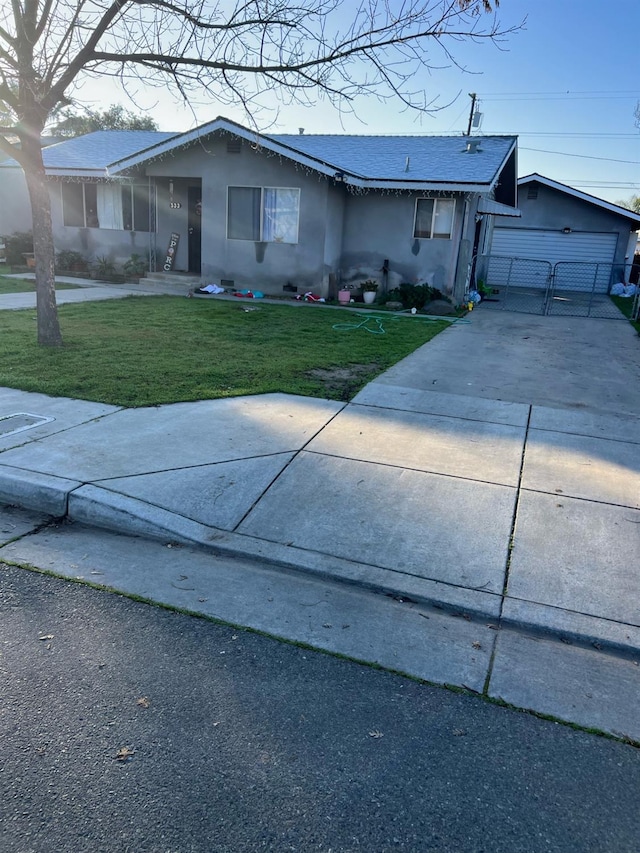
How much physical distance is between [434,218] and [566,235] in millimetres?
10914

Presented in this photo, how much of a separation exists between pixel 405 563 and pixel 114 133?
79.6 feet

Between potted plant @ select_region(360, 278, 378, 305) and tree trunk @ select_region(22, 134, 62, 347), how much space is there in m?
9.51

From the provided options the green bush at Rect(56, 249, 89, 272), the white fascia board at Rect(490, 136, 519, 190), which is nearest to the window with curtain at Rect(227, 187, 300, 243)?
the white fascia board at Rect(490, 136, 519, 190)

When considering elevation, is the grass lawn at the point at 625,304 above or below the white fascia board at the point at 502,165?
below

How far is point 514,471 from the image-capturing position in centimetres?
528

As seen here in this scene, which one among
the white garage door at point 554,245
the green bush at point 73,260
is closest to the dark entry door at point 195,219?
the green bush at point 73,260

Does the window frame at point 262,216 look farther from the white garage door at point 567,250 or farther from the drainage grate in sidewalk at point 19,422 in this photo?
the white garage door at point 567,250

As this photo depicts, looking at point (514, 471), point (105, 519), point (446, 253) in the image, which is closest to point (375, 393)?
point (514, 471)

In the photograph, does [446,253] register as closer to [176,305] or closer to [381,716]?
[176,305]

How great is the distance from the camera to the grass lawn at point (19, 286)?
48.3 ft

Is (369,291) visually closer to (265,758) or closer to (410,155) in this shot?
(410,155)

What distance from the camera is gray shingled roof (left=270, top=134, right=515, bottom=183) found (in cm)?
1554

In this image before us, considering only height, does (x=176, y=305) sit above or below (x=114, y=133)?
below

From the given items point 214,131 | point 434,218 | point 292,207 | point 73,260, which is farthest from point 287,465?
point 73,260
